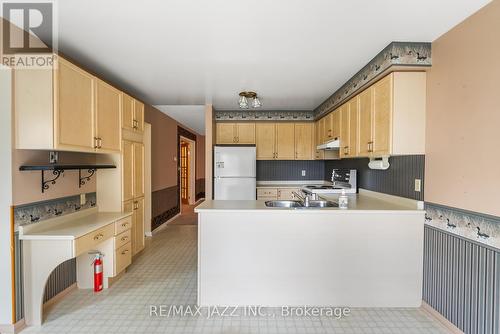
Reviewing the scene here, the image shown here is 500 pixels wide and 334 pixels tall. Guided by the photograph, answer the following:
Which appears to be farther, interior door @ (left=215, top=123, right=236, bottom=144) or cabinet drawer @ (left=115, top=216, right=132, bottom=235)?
interior door @ (left=215, top=123, right=236, bottom=144)

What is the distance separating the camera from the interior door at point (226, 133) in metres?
4.93

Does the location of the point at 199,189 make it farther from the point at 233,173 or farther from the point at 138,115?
the point at 138,115

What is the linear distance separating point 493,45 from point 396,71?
0.67 metres

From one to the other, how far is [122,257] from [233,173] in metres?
2.16

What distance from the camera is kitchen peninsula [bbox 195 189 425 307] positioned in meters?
2.29

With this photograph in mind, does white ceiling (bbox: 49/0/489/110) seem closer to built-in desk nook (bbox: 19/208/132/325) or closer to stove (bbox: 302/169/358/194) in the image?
stove (bbox: 302/169/358/194)

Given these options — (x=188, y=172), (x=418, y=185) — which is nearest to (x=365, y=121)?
(x=418, y=185)

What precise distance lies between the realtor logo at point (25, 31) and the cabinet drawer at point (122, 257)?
6.30 feet

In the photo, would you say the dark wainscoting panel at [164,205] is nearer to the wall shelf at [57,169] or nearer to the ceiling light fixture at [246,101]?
the wall shelf at [57,169]

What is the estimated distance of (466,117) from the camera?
6.09 ft

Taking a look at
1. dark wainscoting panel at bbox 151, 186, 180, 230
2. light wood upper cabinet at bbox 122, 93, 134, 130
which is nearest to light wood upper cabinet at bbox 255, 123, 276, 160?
dark wainscoting panel at bbox 151, 186, 180, 230

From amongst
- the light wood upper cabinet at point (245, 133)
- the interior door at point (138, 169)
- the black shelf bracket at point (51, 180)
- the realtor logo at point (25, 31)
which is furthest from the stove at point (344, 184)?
the realtor logo at point (25, 31)

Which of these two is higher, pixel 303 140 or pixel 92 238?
pixel 303 140

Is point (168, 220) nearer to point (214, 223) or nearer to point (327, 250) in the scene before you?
point (214, 223)
